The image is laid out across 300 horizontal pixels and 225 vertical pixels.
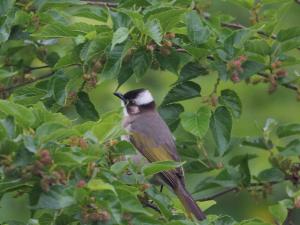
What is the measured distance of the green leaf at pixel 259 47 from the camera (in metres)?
4.99

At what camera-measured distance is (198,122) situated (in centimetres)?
491

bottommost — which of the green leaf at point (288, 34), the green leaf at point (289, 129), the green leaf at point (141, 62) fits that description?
the green leaf at point (289, 129)

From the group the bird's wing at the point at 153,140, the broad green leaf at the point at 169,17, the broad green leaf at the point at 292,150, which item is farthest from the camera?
the bird's wing at the point at 153,140

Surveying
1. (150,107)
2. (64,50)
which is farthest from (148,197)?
(150,107)

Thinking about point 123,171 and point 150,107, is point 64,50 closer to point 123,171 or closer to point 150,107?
point 150,107

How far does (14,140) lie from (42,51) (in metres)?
2.27

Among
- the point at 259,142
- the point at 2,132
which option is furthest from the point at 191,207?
the point at 2,132

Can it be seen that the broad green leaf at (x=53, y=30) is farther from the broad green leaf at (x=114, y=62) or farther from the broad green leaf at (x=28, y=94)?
the broad green leaf at (x=28, y=94)

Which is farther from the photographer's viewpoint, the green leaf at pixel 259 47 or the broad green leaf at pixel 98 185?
the green leaf at pixel 259 47

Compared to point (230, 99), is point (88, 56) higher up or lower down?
higher up

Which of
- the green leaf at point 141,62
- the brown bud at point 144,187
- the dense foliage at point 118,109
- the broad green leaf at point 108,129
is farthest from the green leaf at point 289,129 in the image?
the broad green leaf at point 108,129

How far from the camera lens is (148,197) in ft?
13.4

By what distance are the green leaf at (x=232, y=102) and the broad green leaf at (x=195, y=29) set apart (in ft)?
1.28

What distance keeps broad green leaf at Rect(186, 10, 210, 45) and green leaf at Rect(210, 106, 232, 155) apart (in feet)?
1.35
